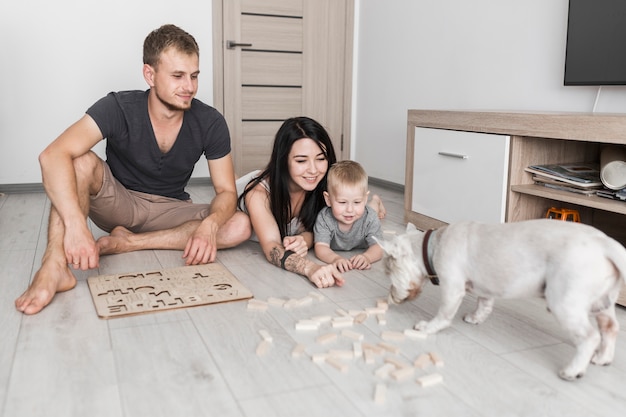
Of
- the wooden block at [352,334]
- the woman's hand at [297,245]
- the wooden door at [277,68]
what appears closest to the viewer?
the wooden block at [352,334]

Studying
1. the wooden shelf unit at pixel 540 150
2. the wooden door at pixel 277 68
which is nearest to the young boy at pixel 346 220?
the wooden shelf unit at pixel 540 150

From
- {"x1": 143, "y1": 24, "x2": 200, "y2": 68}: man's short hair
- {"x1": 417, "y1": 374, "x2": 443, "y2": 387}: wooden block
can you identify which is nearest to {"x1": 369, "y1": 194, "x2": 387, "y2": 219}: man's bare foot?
{"x1": 143, "y1": 24, "x2": 200, "y2": 68}: man's short hair

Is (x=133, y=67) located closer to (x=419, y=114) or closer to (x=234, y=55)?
(x=234, y=55)

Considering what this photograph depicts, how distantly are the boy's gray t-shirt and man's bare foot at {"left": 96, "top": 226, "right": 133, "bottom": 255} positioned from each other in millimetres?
815

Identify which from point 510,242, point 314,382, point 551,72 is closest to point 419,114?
point 551,72

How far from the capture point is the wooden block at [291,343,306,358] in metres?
1.50

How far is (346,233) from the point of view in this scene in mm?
2436

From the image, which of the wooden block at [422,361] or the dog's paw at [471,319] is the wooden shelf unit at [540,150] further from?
the wooden block at [422,361]

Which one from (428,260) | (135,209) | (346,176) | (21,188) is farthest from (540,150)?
(21,188)

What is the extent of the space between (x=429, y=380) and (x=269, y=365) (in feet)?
1.29

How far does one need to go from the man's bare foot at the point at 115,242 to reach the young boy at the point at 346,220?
0.82m

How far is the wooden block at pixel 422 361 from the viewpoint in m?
1.45

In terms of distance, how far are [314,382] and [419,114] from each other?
195 cm

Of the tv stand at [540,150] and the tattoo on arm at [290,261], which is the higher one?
the tv stand at [540,150]
